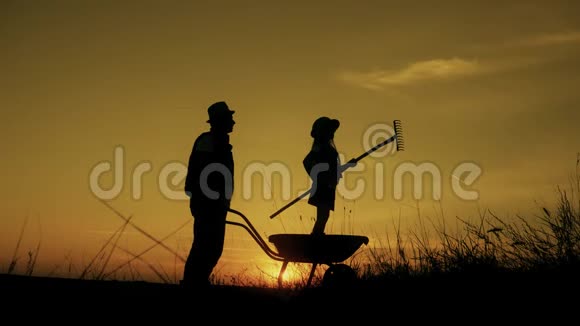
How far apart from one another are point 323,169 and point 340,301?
2.40 meters

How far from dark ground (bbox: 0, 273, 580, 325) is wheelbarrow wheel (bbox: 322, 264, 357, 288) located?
15 cm

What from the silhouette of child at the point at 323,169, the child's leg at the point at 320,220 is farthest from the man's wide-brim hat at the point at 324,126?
the child's leg at the point at 320,220

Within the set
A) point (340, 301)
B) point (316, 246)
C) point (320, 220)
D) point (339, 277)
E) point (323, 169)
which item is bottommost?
point (340, 301)

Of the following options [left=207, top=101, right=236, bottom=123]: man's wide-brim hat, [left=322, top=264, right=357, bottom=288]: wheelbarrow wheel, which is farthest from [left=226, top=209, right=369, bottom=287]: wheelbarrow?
[left=207, top=101, right=236, bottom=123]: man's wide-brim hat

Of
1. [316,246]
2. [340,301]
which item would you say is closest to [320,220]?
[316,246]

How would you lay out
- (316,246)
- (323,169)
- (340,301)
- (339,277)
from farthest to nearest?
1. (323,169)
2. (339,277)
3. (316,246)
4. (340,301)

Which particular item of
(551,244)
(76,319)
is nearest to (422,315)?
(551,244)

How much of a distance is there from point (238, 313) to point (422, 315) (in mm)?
1596

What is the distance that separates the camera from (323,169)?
329 inches

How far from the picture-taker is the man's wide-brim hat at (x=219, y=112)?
7594 mm

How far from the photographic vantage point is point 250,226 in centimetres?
763

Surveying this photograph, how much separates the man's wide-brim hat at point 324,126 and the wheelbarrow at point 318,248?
1478mm

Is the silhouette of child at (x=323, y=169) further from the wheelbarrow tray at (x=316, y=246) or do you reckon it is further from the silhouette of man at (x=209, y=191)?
the silhouette of man at (x=209, y=191)

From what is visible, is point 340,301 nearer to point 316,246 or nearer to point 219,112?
point 316,246
